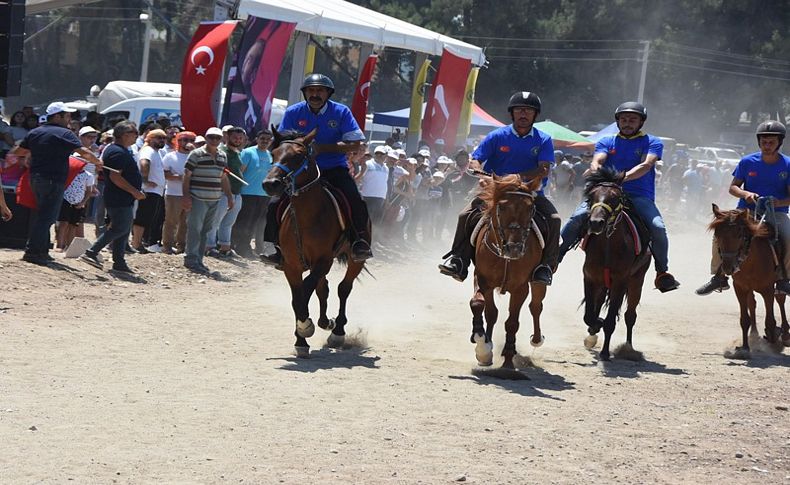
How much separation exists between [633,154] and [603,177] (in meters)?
0.69

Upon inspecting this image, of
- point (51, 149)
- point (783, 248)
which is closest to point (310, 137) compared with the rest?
point (51, 149)

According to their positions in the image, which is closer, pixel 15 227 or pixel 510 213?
pixel 510 213

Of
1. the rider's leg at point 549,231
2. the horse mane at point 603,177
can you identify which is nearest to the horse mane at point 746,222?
the horse mane at point 603,177

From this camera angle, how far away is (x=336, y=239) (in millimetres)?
11609

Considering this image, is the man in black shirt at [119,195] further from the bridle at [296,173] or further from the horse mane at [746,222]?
the horse mane at [746,222]

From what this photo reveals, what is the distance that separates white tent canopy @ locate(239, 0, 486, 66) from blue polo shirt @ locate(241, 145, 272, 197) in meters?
2.53

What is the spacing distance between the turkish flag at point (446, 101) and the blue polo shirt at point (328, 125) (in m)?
16.4

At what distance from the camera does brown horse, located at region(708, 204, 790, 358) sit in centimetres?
1312

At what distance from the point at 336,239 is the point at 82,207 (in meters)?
6.28

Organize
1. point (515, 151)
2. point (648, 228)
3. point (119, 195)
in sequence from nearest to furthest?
point (515, 151)
point (648, 228)
point (119, 195)

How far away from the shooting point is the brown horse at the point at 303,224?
1097cm

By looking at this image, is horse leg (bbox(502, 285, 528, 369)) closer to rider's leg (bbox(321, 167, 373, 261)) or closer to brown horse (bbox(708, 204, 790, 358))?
rider's leg (bbox(321, 167, 373, 261))

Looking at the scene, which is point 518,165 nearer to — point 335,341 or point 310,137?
point 310,137

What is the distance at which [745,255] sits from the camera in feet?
43.3
